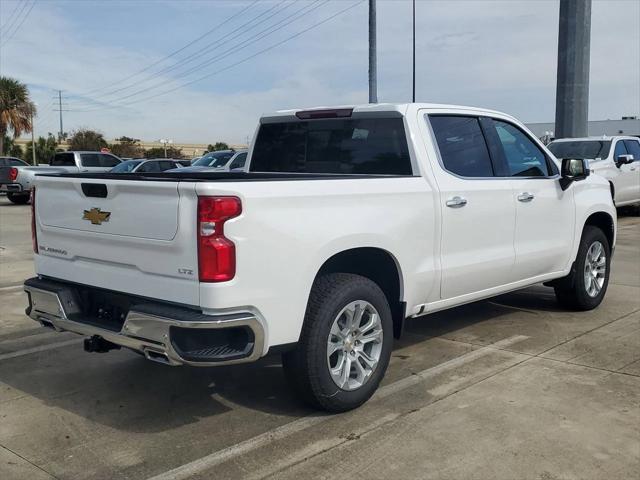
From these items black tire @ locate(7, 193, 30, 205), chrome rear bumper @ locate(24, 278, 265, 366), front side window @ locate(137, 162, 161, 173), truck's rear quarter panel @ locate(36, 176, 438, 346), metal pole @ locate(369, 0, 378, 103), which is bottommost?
black tire @ locate(7, 193, 30, 205)

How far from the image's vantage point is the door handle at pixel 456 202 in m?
4.89

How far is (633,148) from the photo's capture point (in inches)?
623

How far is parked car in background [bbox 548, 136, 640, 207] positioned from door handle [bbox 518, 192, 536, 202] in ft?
31.3

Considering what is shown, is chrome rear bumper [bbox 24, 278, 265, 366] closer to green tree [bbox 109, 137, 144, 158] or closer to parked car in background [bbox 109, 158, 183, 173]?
parked car in background [bbox 109, 158, 183, 173]

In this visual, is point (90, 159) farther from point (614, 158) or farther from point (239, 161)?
point (614, 158)

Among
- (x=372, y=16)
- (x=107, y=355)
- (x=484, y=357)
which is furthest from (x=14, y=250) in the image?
(x=372, y=16)

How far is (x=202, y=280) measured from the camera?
3531 millimetres

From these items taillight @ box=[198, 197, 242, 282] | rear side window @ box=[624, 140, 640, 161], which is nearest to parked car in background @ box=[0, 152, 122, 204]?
rear side window @ box=[624, 140, 640, 161]

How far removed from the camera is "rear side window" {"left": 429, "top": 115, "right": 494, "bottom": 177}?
5129 millimetres

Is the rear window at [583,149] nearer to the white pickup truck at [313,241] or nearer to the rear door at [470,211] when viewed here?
the white pickup truck at [313,241]

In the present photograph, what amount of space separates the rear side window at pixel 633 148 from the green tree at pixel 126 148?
55.8m

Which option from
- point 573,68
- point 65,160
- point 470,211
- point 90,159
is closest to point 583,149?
point 573,68

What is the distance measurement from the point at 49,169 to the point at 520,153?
19.1m

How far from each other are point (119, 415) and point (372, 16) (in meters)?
18.7
